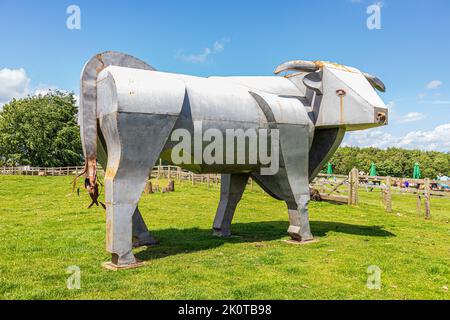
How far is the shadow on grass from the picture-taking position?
7.46 m

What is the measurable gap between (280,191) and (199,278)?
3.10m

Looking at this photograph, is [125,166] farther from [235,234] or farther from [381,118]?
[381,118]

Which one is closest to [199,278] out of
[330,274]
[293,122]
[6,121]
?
[330,274]

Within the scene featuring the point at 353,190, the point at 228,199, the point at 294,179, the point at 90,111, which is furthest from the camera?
the point at 353,190

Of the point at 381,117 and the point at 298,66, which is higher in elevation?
the point at 298,66

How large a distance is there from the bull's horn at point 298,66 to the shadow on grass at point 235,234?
3718mm

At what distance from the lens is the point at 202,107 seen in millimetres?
6734

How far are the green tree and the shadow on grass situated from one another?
36.6 meters

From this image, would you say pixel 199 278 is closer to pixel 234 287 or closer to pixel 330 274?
pixel 234 287

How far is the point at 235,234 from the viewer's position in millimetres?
9234

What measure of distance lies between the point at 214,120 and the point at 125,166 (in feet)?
5.76

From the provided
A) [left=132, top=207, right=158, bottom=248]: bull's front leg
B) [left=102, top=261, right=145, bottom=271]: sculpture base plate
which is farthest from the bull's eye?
[left=102, top=261, right=145, bottom=271]: sculpture base plate

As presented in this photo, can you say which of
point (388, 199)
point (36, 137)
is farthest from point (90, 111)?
point (36, 137)

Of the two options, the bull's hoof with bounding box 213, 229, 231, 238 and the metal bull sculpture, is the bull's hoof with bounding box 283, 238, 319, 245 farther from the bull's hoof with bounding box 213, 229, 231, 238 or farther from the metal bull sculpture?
the bull's hoof with bounding box 213, 229, 231, 238
